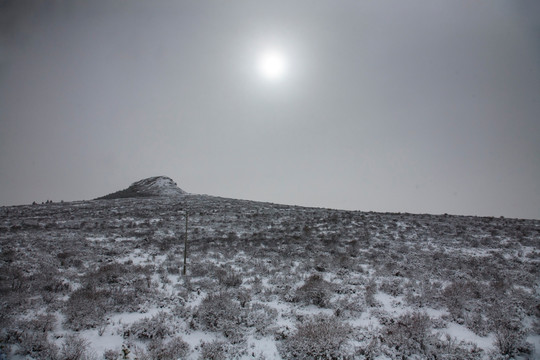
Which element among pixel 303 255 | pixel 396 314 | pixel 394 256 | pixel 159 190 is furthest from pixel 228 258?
pixel 159 190

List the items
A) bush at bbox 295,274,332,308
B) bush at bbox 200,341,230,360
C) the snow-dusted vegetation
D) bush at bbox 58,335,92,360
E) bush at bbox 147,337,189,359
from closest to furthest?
1. bush at bbox 58,335,92,360
2. bush at bbox 147,337,189,359
3. bush at bbox 200,341,230,360
4. the snow-dusted vegetation
5. bush at bbox 295,274,332,308

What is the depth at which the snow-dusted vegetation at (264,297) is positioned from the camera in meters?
6.43

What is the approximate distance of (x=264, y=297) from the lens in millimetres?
9164

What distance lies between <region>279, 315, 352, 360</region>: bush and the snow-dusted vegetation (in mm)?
31

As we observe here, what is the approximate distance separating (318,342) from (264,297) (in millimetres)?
3013

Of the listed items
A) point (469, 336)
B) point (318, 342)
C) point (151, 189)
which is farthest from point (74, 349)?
point (151, 189)

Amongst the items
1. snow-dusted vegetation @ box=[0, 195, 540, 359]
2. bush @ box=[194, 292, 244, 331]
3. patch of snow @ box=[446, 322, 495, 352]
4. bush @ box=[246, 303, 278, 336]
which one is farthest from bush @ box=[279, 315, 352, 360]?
patch of snow @ box=[446, 322, 495, 352]

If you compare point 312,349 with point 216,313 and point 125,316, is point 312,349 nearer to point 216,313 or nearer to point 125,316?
point 216,313

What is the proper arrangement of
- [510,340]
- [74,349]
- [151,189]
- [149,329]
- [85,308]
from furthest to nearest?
[151,189], [85,308], [149,329], [510,340], [74,349]

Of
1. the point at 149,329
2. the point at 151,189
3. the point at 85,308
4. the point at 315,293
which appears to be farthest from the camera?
the point at 151,189

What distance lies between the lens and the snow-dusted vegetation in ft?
21.1

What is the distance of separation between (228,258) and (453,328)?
389 inches

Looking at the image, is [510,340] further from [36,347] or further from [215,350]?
[36,347]

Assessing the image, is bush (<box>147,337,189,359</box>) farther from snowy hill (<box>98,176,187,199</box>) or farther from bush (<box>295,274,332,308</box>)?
snowy hill (<box>98,176,187,199</box>)
